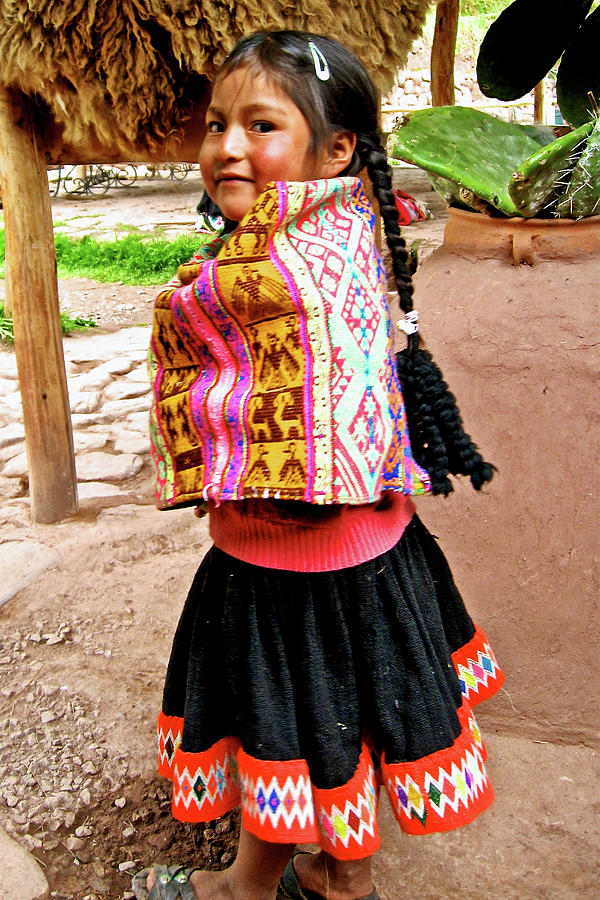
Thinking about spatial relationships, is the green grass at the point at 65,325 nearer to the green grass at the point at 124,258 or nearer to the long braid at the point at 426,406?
the green grass at the point at 124,258

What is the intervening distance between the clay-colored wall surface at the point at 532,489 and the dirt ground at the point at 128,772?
14 cm

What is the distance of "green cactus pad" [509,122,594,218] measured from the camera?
1669 mm

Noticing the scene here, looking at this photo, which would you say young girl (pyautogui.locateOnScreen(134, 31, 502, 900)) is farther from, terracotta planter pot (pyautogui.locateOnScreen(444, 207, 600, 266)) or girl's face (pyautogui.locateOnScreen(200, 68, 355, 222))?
terracotta planter pot (pyautogui.locateOnScreen(444, 207, 600, 266))

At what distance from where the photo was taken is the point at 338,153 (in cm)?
123

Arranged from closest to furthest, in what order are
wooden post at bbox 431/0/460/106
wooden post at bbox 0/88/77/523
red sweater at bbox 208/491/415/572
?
red sweater at bbox 208/491/415/572
wooden post at bbox 0/88/77/523
wooden post at bbox 431/0/460/106

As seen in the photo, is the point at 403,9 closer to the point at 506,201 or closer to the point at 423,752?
the point at 506,201

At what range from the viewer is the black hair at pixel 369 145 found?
3.84 feet

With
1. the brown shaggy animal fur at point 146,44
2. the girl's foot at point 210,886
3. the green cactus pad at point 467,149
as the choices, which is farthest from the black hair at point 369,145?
the brown shaggy animal fur at point 146,44

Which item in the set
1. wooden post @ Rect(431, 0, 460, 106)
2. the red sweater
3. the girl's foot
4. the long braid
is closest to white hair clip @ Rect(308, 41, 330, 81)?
the long braid

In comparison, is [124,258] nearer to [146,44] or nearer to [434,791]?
[146,44]

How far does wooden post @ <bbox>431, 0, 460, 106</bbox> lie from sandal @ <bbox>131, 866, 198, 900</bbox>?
5892mm

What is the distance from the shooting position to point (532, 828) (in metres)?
1.62

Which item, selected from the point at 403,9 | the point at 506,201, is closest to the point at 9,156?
the point at 403,9

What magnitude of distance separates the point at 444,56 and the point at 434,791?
6075 mm
